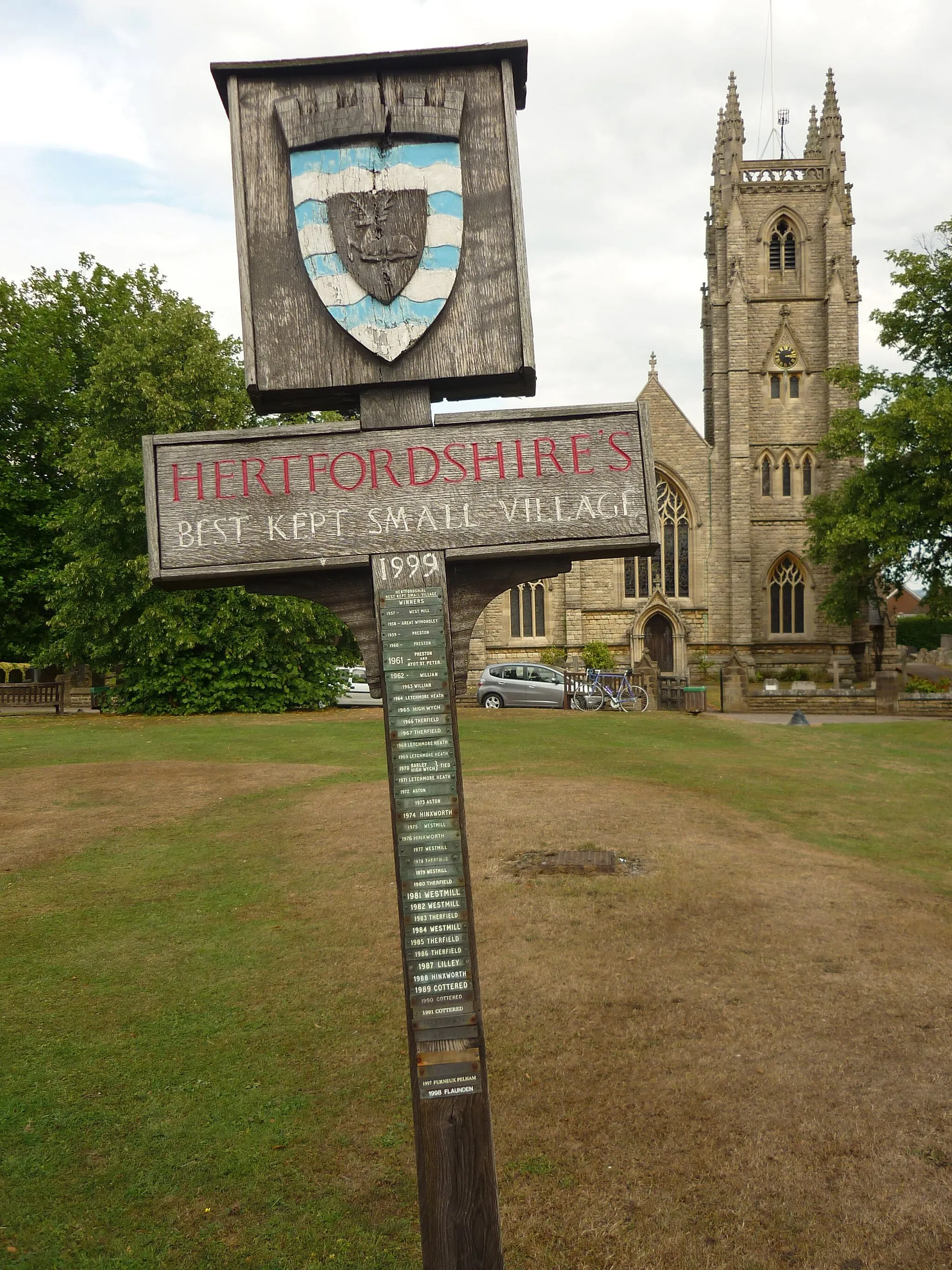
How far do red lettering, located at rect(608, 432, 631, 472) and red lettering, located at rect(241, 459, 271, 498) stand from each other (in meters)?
1.27

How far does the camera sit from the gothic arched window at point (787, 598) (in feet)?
127

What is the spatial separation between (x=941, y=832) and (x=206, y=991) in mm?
9010

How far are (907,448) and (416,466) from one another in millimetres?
26995

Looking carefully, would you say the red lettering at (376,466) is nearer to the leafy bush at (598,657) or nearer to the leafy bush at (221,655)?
the leafy bush at (221,655)

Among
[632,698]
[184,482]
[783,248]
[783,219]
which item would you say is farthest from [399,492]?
[783,219]

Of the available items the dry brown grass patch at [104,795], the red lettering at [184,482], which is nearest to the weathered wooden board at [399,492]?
the red lettering at [184,482]

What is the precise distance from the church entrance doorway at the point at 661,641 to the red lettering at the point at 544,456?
34962 mm

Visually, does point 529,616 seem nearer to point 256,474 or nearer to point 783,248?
point 783,248

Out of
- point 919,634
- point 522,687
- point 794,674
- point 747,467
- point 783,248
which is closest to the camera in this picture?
point 522,687

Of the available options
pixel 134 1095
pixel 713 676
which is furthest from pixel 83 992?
pixel 713 676

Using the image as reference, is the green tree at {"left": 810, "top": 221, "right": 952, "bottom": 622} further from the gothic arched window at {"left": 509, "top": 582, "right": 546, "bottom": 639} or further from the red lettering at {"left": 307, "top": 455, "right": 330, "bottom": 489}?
the red lettering at {"left": 307, "top": 455, "right": 330, "bottom": 489}

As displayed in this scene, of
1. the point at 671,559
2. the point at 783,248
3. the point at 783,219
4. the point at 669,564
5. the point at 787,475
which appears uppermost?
the point at 783,219

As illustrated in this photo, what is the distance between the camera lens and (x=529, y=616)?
38.3m

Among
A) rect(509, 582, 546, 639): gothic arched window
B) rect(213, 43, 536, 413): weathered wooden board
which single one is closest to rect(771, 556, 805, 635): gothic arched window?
rect(509, 582, 546, 639): gothic arched window
